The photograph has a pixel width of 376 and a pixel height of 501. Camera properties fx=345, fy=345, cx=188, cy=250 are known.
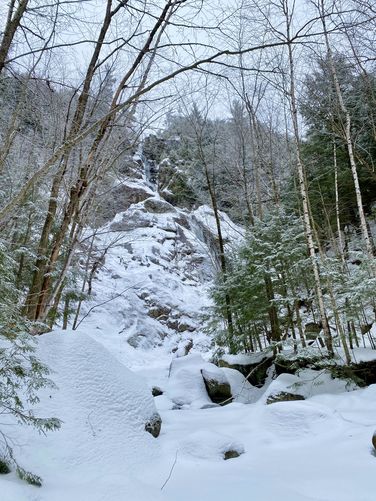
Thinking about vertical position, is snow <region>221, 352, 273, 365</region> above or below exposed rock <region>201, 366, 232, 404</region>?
above

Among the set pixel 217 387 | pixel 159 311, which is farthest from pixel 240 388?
pixel 159 311

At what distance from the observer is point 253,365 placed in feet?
30.0

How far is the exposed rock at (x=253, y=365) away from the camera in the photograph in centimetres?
901

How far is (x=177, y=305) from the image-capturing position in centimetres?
2030

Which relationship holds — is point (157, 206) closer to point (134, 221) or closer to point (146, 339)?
point (134, 221)

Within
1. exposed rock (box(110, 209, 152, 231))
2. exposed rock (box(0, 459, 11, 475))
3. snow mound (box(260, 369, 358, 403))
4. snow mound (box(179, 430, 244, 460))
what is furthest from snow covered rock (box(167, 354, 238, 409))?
exposed rock (box(110, 209, 152, 231))

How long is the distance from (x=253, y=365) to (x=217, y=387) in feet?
5.15

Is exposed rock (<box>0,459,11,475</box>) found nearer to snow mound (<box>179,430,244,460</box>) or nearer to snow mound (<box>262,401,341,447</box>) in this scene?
snow mound (<box>179,430,244,460</box>)

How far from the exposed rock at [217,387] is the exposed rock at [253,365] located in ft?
3.42

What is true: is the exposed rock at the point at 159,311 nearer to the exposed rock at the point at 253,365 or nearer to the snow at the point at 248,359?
the snow at the point at 248,359

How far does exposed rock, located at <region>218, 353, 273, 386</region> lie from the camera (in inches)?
355

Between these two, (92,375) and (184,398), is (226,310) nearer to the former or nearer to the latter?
(184,398)

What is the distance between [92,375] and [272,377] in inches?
225

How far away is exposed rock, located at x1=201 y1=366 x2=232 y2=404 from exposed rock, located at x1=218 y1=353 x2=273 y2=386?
1.04 m
